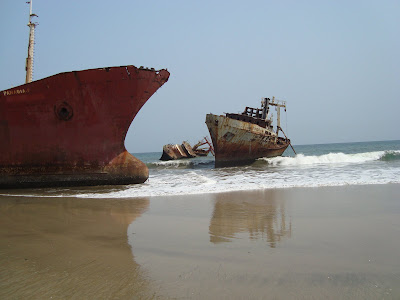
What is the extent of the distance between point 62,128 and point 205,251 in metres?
6.76

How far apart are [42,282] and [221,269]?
1253mm

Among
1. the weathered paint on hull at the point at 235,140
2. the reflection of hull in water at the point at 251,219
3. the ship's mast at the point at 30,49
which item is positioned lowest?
the reflection of hull in water at the point at 251,219

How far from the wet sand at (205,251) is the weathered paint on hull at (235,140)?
13.7 meters

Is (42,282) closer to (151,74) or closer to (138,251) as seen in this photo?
(138,251)

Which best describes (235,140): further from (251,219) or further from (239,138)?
(251,219)

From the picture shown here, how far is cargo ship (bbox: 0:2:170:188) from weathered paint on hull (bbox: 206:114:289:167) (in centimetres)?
1068

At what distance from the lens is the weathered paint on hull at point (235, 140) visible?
18.5 m

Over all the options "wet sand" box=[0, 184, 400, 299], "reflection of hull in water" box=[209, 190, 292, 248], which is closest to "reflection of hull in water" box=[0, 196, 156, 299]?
"wet sand" box=[0, 184, 400, 299]

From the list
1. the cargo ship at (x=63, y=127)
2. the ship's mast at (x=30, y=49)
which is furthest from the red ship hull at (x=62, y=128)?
the ship's mast at (x=30, y=49)

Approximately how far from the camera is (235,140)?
18781 mm

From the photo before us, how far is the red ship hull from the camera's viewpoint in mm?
A: 7938

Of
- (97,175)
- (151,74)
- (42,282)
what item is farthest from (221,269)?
(151,74)

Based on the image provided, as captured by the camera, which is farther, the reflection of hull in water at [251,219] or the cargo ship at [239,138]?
the cargo ship at [239,138]

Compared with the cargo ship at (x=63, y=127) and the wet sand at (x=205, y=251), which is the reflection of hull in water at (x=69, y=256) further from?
the cargo ship at (x=63, y=127)
